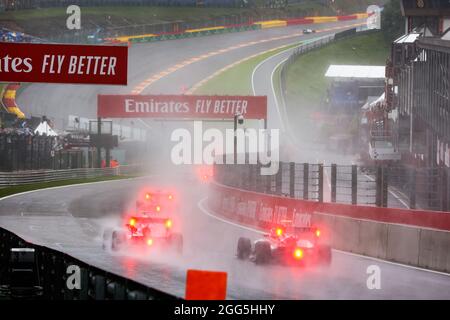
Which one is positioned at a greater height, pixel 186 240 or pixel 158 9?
pixel 158 9

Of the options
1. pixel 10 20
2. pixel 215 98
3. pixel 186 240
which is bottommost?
pixel 186 240

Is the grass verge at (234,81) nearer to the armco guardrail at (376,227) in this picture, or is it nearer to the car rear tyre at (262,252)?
the armco guardrail at (376,227)

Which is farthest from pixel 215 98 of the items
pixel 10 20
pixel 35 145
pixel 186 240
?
pixel 10 20

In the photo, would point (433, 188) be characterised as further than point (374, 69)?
No

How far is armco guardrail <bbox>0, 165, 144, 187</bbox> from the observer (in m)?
61.0

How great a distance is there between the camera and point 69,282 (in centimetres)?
1381

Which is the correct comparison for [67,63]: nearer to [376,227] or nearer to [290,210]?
[376,227]

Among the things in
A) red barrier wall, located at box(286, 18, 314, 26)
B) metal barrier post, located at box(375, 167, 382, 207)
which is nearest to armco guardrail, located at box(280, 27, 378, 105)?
red barrier wall, located at box(286, 18, 314, 26)

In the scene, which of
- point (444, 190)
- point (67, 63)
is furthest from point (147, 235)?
point (444, 190)

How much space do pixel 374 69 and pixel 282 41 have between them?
43000mm

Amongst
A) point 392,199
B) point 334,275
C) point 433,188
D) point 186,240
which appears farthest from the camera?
point 392,199

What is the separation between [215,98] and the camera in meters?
72.7

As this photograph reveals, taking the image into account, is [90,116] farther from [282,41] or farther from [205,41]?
[282,41]

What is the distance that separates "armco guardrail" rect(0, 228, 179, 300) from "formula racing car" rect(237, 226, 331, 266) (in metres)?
7.28
